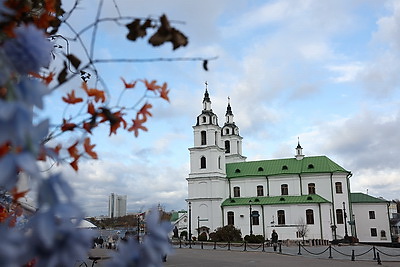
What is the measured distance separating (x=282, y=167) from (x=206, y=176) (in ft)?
35.5

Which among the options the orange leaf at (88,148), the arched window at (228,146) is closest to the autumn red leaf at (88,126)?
the orange leaf at (88,148)

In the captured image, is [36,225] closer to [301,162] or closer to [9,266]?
→ [9,266]

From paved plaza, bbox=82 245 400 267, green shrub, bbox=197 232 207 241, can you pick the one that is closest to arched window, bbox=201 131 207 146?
green shrub, bbox=197 232 207 241

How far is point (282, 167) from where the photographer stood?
5394 centimetres

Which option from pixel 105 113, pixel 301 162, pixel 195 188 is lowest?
pixel 105 113

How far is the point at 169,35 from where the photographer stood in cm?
175

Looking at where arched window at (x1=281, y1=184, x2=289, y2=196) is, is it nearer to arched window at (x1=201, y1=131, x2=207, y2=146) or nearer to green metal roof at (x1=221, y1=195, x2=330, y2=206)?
green metal roof at (x1=221, y1=195, x2=330, y2=206)

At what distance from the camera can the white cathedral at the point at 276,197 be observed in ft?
156

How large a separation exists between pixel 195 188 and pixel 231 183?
551cm

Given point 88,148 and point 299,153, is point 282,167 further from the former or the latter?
point 88,148

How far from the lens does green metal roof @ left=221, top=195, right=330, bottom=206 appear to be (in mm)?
48447

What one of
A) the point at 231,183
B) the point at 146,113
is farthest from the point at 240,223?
the point at 146,113

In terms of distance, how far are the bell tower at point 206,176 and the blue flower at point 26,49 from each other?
5082cm

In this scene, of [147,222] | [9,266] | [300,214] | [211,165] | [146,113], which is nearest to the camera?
[9,266]
